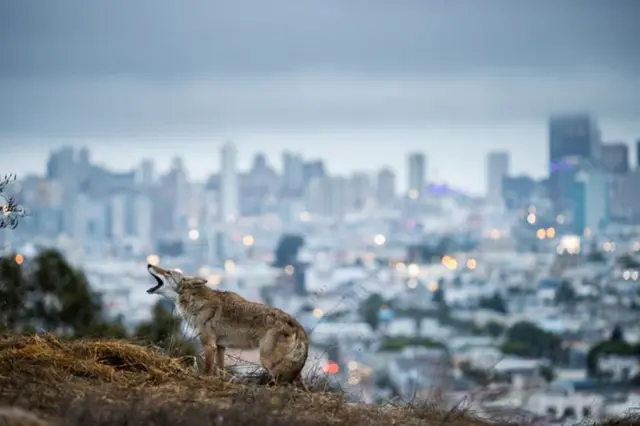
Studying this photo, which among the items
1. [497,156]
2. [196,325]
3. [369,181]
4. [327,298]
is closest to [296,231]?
[369,181]

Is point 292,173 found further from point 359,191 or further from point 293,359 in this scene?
point 293,359

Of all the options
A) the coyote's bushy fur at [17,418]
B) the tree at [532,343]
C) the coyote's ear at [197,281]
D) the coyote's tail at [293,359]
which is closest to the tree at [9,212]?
the coyote's ear at [197,281]

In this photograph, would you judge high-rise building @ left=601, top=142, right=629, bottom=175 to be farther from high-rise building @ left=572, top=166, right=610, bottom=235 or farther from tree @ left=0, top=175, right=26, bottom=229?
tree @ left=0, top=175, right=26, bottom=229

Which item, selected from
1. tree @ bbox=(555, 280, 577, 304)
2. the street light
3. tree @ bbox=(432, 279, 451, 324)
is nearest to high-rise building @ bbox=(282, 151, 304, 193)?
the street light

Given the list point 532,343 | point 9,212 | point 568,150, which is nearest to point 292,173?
point 568,150

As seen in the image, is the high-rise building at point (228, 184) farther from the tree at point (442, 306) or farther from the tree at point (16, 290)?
the tree at point (16, 290)
